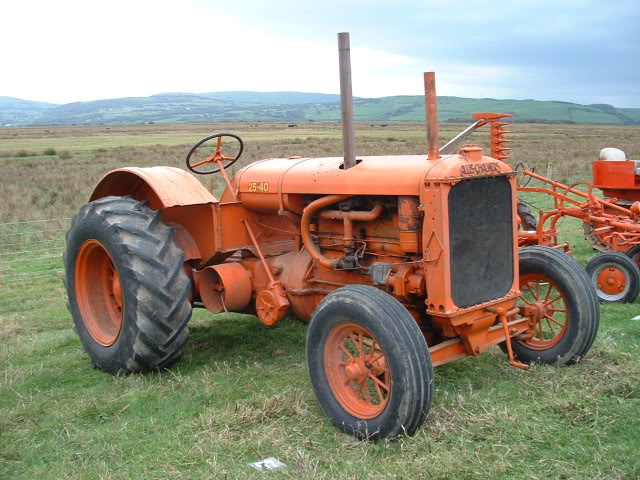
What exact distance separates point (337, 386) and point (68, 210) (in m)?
11.7

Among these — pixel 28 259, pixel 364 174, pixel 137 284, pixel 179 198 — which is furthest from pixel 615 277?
pixel 28 259

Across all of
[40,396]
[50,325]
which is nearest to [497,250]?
[40,396]

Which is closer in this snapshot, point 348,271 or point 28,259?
point 348,271

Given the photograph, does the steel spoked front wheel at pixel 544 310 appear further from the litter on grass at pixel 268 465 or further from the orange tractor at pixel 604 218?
the litter on grass at pixel 268 465

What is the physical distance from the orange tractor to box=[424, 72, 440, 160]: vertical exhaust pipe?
1.14 m

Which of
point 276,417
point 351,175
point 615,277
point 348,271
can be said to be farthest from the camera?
point 615,277

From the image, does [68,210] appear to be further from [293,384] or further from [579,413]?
[579,413]

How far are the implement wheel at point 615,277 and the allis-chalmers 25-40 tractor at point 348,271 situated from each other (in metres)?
1.39

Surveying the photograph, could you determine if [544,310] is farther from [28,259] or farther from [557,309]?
[28,259]

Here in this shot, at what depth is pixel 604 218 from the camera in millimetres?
7930

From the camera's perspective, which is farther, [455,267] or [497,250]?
[497,250]

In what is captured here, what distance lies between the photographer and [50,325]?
6.86 metres

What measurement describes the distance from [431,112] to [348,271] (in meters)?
1.25

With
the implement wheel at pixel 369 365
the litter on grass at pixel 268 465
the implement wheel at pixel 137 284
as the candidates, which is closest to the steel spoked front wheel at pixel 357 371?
the implement wheel at pixel 369 365
